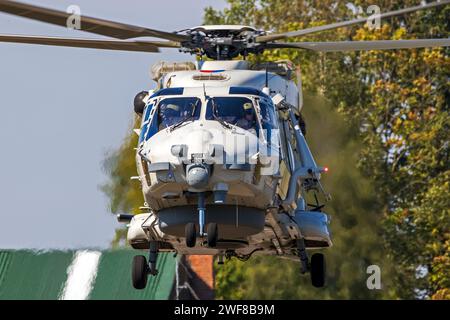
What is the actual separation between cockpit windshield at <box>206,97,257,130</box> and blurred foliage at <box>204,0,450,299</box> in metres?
26.1

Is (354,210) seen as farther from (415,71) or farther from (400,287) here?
(415,71)

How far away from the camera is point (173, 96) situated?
24.4 m

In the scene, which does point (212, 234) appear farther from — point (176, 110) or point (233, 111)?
point (176, 110)

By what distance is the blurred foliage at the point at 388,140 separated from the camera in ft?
172

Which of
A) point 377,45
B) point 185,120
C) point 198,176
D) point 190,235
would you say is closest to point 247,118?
point 185,120

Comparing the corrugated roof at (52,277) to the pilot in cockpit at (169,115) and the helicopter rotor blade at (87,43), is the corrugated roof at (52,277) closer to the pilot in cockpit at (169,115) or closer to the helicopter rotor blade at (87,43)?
the helicopter rotor blade at (87,43)

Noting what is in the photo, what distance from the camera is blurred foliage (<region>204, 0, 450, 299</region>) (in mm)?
52438

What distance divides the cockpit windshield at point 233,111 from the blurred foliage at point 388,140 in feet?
85.6

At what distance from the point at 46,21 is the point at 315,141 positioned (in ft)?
91.7

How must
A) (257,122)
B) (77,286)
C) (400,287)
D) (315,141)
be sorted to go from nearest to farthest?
(257,122), (77,286), (315,141), (400,287)

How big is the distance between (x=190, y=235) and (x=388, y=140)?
3576 centimetres

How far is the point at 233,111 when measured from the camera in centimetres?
2414

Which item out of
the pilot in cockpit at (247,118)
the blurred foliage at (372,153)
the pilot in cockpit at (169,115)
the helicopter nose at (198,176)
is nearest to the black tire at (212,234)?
the helicopter nose at (198,176)
